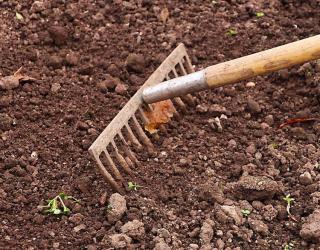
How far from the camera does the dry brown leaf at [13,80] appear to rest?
3848 mm

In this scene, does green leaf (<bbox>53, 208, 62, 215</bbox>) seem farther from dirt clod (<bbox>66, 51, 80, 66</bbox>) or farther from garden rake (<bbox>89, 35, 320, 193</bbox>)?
dirt clod (<bbox>66, 51, 80, 66</bbox>)

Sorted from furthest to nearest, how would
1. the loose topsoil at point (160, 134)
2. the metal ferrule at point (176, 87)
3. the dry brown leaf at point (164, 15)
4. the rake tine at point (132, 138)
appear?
the dry brown leaf at point (164, 15) < the rake tine at point (132, 138) < the metal ferrule at point (176, 87) < the loose topsoil at point (160, 134)

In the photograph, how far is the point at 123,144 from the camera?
3.49 m

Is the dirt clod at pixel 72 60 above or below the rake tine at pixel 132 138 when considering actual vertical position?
above

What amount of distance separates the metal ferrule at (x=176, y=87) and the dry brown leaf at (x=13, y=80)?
31.0 inches

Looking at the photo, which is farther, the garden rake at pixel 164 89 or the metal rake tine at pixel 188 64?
the metal rake tine at pixel 188 64

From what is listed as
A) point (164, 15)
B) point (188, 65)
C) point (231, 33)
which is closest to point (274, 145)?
point (188, 65)

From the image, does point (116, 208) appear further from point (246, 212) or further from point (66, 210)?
point (246, 212)

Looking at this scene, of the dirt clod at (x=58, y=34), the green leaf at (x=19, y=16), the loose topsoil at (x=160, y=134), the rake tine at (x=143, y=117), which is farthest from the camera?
the green leaf at (x=19, y=16)

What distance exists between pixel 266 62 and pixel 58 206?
1257 mm

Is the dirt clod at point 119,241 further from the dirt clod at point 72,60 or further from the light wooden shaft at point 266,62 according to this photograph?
the dirt clod at point 72,60

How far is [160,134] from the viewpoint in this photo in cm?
373

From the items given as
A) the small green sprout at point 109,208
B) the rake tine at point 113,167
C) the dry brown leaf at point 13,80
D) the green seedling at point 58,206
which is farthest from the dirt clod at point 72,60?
the small green sprout at point 109,208

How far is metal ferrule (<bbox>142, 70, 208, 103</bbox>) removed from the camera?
341 centimetres
